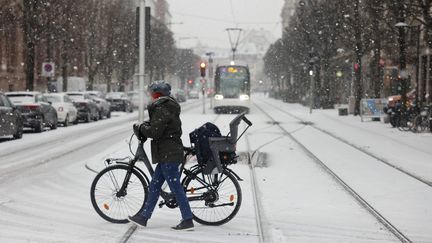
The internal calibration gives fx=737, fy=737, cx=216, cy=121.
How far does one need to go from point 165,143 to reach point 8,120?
15.5 metres

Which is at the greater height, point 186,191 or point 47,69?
point 47,69

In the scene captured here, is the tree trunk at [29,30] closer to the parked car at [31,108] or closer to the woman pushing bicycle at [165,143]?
the parked car at [31,108]

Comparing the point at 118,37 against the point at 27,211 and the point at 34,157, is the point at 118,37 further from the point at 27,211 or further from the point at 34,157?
the point at 27,211

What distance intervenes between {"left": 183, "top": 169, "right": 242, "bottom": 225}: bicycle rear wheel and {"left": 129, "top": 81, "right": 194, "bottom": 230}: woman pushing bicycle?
367 millimetres

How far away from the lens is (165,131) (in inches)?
305

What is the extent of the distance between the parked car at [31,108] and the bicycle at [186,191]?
1892 cm

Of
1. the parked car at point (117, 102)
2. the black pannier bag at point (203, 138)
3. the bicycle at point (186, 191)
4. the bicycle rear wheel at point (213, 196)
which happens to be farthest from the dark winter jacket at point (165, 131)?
A: the parked car at point (117, 102)

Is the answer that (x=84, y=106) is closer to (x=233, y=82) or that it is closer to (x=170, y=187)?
(x=233, y=82)

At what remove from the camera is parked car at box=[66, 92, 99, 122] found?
36.1m

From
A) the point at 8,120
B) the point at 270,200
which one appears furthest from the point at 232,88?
the point at 270,200

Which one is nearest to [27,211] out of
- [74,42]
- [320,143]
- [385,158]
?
[385,158]

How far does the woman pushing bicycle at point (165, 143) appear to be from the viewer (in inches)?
303

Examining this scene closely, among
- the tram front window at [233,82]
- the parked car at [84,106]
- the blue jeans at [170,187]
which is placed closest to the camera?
the blue jeans at [170,187]

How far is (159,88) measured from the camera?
7840 mm
